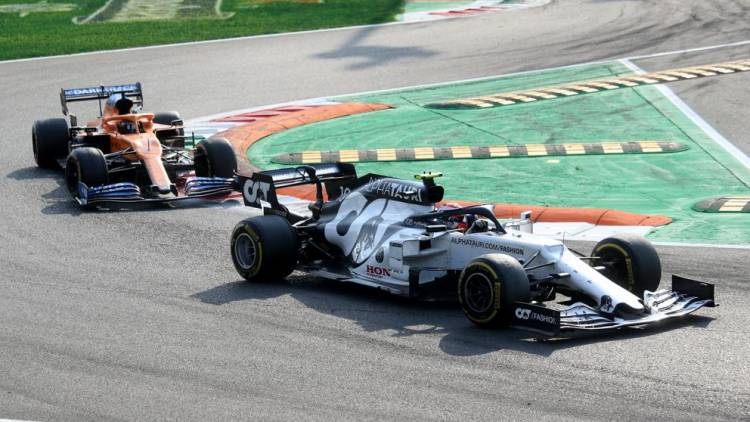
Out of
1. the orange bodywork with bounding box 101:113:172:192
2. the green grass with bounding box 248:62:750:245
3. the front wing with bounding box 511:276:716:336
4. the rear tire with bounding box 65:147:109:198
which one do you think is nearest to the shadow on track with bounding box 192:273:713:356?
the front wing with bounding box 511:276:716:336

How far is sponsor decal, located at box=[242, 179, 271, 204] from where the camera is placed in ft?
46.8

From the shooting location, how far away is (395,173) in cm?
1889

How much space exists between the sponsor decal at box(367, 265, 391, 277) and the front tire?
133 cm

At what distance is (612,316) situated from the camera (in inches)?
431

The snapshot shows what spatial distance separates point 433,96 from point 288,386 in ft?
52.9

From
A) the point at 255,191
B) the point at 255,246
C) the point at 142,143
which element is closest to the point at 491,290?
the point at 255,246

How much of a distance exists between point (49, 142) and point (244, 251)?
7.73 metres

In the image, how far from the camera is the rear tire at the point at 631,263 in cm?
1184

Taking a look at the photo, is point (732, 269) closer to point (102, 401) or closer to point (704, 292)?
point (704, 292)

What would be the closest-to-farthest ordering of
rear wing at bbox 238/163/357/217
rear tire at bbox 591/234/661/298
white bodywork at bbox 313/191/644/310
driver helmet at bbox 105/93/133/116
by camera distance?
1. white bodywork at bbox 313/191/644/310
2. rear tire at bbox 591/234/661/298
3. rear wing at bbox 238/163/357/217
4. driver helmet at bbox 105/93/133/116

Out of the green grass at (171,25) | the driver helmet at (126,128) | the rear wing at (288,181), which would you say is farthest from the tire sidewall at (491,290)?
the green grass at (171,25)

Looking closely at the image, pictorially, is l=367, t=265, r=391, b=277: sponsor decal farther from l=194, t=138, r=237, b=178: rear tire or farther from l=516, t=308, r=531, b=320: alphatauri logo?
l=194, t=138, r=237, b=178: rear tire

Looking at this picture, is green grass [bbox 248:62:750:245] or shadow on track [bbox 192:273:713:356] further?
green grass [bbox 248:62:750:245]

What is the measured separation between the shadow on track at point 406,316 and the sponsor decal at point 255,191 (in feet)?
3.96
